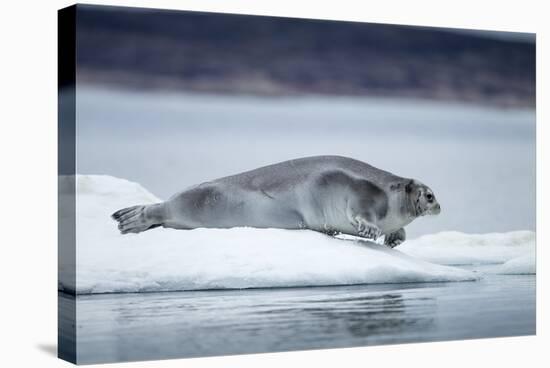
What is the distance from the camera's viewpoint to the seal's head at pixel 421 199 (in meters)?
13.4

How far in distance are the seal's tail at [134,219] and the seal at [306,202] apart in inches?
0.4

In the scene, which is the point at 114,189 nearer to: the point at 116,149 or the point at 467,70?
the point at 116,149

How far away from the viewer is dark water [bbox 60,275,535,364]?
37.0 ft

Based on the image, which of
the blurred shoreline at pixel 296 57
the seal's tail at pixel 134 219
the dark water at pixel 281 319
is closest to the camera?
the dark water at pixel 281 319

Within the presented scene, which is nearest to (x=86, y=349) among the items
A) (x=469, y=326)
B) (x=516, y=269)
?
(x=469, y=326)

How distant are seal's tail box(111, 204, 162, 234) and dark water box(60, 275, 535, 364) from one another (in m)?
0.73

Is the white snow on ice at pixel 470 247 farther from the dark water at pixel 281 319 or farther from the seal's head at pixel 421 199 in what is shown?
the dark water at pixel 281 319

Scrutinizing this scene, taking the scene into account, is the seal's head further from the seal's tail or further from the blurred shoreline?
the seal's tail

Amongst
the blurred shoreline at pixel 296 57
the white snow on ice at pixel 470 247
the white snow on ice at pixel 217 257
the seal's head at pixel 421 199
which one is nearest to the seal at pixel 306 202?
the seal's head at pixel 421 199

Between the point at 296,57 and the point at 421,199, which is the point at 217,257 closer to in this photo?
the point at 296,57

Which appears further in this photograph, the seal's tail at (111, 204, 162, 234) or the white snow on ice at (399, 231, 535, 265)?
the white snow on ice at (399, 231, 535, 265)

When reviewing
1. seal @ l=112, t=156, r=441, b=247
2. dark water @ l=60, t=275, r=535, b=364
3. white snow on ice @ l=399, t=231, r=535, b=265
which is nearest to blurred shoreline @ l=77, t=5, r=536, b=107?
seal @ l=112, t=156, r=441, b=247

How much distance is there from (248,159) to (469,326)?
3.03 m

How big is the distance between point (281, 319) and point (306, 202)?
1.70 meters
